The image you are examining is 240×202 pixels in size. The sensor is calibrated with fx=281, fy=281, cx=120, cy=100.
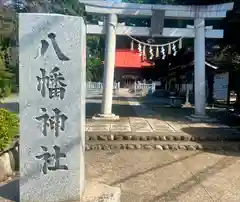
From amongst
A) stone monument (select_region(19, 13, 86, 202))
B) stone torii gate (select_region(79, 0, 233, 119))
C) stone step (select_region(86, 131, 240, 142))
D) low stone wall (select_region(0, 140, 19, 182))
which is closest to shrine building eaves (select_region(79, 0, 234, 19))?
stone torii gate (select_region(79, 0, 233, 119))

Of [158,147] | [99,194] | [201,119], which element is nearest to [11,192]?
[99,194]

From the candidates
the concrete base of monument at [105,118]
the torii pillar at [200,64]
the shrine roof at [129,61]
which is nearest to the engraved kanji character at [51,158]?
the concrete base of monument at [105,118]

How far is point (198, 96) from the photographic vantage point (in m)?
10.1

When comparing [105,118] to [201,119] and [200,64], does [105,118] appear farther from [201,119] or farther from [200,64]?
[200,64]

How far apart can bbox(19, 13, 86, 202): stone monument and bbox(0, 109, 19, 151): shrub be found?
1.90 m

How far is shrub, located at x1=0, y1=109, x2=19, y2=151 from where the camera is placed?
4.75 metres

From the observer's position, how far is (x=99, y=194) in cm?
336

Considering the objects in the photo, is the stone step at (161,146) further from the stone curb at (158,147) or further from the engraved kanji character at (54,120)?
the engraved kanji character at (54,120)

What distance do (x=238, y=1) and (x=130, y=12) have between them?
12.8 feet

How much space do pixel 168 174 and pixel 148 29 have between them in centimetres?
624

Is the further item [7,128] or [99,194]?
[7,128]

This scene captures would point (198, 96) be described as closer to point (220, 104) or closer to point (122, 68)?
point (220, 104)

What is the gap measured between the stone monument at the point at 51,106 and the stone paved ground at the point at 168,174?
4.13ft

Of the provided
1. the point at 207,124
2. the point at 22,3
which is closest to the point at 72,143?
the point at 207,124
